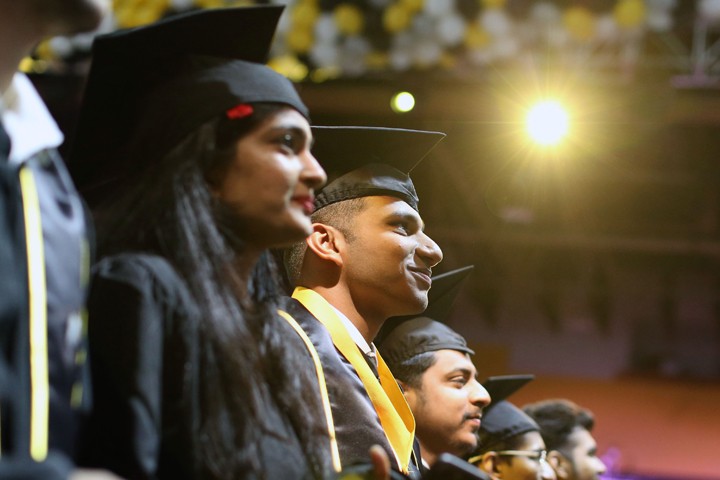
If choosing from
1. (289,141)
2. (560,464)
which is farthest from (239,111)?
(560,464)

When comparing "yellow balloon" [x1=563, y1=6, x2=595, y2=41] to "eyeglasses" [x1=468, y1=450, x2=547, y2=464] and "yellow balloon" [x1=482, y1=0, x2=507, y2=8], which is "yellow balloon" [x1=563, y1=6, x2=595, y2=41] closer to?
"yellow balloon" [x1=482, y1=0, x2=507, y2=8]

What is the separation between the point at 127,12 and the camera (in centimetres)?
632

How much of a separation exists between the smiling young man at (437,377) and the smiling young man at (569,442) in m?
1.44

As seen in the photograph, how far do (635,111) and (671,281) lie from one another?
3.55 m

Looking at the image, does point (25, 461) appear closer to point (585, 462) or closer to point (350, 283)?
point (350, 283)

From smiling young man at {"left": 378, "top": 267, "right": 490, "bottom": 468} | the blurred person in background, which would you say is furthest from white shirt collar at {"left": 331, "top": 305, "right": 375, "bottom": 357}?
the blurred person in background

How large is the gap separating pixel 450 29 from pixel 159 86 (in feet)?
16.0

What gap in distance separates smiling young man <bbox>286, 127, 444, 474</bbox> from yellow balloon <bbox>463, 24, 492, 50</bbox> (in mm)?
3882

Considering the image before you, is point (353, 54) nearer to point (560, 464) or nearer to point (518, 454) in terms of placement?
point (560, 464)

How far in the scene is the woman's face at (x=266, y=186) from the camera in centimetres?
173

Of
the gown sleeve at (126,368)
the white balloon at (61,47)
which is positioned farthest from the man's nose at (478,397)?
the white balloon at (61,47)

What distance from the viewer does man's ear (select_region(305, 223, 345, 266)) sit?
2.55 m

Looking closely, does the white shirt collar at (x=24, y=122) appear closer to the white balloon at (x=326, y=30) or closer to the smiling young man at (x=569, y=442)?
the smiling young man at (x=569, y=442)

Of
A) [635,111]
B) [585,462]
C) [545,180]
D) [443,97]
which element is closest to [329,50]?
[443,97]
